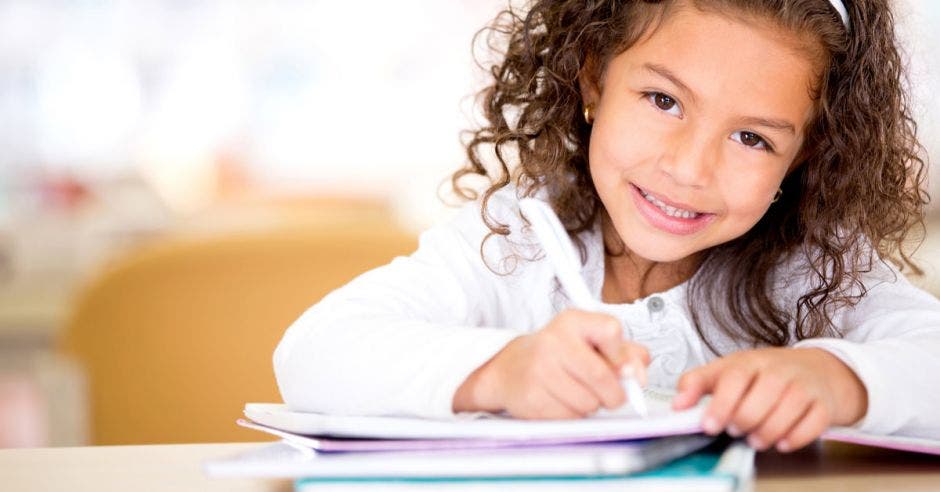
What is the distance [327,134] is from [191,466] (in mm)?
4823

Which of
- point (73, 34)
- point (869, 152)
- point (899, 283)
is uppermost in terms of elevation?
point (73, 34)

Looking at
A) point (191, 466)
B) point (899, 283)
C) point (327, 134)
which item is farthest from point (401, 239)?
point (327, 134)

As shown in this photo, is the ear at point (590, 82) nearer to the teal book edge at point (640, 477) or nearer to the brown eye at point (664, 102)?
the brown eye at point (664, 102)

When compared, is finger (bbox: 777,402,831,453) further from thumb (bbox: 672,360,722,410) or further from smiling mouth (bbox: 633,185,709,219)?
smiling mouth (bbox: 633,185,709,219)

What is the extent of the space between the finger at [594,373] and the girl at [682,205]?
93mm

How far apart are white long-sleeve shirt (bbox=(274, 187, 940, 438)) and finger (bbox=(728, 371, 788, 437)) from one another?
8cm

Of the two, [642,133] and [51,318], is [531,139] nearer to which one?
[642,133]

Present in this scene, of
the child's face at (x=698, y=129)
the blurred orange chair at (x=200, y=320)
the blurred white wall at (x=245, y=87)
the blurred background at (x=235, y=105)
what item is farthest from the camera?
the blurred white wall at (x=245, y=87)

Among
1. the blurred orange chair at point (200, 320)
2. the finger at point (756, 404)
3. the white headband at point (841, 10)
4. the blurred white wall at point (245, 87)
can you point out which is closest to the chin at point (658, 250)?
the white headband at point (841, 10)

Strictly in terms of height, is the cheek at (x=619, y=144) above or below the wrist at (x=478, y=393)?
above

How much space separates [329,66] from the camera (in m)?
5.48

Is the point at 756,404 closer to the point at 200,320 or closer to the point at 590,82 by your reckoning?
the point at 590,82

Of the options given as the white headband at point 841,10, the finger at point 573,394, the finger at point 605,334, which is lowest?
the finger at point 573,394

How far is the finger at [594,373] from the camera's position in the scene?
642 mm
